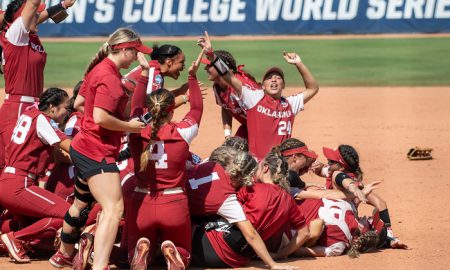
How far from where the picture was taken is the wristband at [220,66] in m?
7.91

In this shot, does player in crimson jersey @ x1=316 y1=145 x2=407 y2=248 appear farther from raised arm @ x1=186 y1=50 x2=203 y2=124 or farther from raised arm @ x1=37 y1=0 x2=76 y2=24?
raised arm @ x1=37 y1=0 x2=76 y2=24

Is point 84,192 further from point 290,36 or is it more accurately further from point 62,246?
point 290,36

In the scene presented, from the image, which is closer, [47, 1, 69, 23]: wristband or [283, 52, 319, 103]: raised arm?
[283, 52, 319, 103]: raised arm

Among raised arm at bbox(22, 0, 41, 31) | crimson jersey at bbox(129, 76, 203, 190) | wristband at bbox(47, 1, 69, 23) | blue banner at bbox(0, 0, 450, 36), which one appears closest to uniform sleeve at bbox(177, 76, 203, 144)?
crimson jersey at bbox(129, 76, 203, 190)

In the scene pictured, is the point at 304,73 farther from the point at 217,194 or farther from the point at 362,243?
the point at 217,194

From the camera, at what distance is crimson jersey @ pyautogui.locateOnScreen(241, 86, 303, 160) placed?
8234 mm

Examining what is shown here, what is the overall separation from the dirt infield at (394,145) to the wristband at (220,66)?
1945 mm

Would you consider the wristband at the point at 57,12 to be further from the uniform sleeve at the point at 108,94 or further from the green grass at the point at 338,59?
the green grass at the point at 338,59

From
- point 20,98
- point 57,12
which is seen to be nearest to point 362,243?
point 20,98

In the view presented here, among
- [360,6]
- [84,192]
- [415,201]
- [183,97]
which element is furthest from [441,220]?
[360,6]

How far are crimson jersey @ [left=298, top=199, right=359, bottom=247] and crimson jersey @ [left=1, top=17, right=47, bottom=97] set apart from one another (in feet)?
8.79

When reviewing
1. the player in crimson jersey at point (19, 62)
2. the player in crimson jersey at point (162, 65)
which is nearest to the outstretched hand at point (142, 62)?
the player in crimson jersey at point (162, 65)

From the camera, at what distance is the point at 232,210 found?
653 centimetres

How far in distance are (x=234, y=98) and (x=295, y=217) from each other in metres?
1.96
